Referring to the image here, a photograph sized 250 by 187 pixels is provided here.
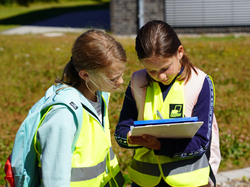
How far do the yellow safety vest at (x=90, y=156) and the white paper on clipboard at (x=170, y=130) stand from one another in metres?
0.21

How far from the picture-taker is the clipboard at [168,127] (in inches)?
63.7

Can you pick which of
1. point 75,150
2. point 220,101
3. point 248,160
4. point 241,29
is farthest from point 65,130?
point 241,29

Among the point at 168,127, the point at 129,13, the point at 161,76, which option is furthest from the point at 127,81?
the point at 129,13

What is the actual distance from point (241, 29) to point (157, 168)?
1264 cm

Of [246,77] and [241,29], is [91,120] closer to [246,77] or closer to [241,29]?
[246,77]

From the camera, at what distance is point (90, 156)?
171 cm

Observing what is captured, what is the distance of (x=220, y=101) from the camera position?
5785 millimetres

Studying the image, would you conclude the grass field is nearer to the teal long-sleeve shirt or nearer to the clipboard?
the clipboard

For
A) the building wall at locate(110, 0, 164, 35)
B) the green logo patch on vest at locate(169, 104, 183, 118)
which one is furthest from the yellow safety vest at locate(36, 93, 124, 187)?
the building wall at locate(110, 0, 164, 35)

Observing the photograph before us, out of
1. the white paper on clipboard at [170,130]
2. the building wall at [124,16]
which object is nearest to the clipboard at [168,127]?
the white paper on clipboard at [170,130]

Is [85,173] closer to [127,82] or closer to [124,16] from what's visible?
[127,82]

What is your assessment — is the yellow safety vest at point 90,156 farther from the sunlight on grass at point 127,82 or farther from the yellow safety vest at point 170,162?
the sunlight on grass at point 127,82

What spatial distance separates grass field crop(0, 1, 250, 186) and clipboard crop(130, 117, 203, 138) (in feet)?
1.74

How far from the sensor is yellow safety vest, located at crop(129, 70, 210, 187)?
6.30 feet
